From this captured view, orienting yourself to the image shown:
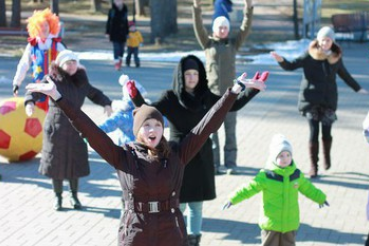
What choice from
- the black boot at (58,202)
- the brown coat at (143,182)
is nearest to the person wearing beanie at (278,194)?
the brown coat at (143,182)

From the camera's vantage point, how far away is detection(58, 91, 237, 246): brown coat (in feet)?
17.7

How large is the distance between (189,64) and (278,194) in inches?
51.3

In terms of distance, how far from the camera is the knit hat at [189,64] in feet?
23.3

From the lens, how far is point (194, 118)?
287 inches

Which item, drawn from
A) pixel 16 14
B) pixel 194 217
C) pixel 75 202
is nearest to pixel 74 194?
pixel 75 202

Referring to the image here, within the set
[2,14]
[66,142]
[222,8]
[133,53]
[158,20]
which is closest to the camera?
[66,142]

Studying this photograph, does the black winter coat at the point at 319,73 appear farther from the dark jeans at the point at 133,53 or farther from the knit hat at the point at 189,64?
the dark jeans at the point at 133,53

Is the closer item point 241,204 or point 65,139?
point 65,139

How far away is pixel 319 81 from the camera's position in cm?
1005

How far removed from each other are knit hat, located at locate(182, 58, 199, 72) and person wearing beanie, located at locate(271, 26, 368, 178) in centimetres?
288

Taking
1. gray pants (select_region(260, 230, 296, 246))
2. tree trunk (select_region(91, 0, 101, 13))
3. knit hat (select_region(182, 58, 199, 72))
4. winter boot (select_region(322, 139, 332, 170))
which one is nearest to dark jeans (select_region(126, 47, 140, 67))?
winter boot (select_region(322, 139, 332, 170))

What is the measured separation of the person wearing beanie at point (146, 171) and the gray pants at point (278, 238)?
60.3 inches

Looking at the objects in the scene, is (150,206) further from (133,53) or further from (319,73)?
(133,53)

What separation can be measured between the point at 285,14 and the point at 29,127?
27.3 metres
